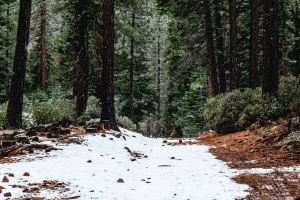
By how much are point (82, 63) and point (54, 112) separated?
343cm

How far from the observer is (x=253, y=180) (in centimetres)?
439

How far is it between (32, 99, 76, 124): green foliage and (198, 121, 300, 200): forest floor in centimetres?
723

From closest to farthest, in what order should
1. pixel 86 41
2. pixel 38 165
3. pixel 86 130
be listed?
1. pixel 38 165
2. pixel 86 130
3. pixel 86 41

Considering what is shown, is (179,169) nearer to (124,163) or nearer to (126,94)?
(124,163)

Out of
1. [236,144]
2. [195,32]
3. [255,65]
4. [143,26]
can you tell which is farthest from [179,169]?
[143,26]

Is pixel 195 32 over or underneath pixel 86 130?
over

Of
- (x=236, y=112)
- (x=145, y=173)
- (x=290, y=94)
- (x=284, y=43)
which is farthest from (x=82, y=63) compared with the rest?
(x=284, y=43)

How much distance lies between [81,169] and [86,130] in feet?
14.3

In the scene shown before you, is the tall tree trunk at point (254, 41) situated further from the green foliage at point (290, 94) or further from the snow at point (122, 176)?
the snow at point (122, 176)

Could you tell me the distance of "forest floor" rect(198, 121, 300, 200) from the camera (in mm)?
3809

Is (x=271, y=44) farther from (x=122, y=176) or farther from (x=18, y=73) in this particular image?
(x=18, y=73)

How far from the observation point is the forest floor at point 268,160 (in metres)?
3.81

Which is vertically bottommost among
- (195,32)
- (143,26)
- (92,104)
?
(92,104)

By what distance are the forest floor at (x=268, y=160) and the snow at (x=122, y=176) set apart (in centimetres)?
26
